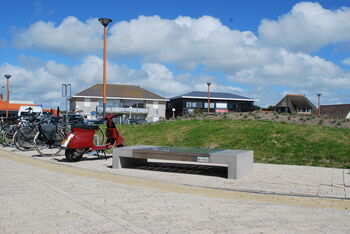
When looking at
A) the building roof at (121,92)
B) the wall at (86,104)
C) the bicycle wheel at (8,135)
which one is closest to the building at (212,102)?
the building roof at (121,92)

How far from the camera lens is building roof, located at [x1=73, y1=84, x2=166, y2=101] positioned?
63.3m

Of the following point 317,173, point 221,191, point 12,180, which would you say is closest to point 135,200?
point 221,191

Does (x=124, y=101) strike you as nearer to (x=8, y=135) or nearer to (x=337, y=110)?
(x=337, y=110)

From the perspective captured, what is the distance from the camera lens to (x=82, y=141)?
11633 mm

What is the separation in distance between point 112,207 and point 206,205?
151 centimetres

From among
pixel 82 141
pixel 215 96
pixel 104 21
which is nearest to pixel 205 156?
pixel 82 141

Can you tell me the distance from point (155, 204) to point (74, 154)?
678 cm

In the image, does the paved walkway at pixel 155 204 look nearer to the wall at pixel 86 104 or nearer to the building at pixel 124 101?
the wall at pixel 86 104

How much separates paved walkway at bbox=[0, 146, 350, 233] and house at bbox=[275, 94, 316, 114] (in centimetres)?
7333

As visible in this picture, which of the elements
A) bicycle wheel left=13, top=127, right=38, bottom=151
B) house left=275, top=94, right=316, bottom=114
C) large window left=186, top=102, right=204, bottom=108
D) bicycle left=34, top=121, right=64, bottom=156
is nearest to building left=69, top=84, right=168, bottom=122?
large window left=186, top=102, right=204, bottom=108

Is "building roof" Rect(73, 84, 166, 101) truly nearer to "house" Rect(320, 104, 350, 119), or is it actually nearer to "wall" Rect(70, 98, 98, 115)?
"wall" Rect(70, 98, 98, 115)

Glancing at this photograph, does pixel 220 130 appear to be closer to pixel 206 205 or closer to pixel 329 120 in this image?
pixel 329 120

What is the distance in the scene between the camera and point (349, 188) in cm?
779

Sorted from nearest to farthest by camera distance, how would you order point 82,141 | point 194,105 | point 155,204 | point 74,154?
1. point 155,204
2. point 82,141
3. point 74,154
4. point 194,105
